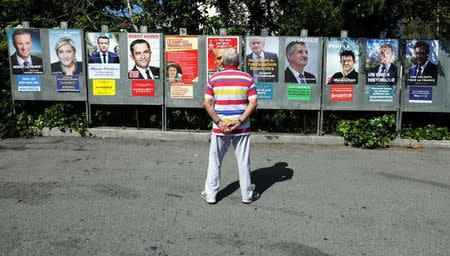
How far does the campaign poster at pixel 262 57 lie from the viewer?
28.6ft

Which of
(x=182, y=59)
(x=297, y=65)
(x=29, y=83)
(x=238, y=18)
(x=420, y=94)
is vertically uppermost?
(x=238, y=18)

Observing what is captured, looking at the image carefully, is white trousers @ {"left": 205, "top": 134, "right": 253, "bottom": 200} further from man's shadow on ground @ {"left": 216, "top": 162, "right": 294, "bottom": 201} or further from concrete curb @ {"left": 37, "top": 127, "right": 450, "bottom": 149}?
concrete curb @ {"left": 37, "top": 127, "right": 450, "bottom": 149}

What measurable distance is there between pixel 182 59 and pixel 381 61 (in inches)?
142

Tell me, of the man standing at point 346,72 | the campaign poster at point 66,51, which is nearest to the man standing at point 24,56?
the campaign poster at point 66,51

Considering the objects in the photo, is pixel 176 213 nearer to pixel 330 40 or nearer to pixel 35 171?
pixel 35 171

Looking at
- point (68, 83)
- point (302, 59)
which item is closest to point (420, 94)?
point (302, 59)

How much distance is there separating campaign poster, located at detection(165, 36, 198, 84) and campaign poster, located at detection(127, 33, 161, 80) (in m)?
0.19

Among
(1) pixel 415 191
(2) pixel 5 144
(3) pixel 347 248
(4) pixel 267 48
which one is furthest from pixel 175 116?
(3) pixel 347 248

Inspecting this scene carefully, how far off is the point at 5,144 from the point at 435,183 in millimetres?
6948

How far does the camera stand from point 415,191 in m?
6.05

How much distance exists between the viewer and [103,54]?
8961 millimetres

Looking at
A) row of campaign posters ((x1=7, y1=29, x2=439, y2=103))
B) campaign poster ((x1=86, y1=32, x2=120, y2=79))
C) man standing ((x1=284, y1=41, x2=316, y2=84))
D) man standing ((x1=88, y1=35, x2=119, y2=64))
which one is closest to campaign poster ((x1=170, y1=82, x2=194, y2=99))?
row of campaign posters ((x1=7, y1=29, x2=439, y2=103))

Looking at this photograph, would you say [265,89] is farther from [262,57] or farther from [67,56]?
[67,56]

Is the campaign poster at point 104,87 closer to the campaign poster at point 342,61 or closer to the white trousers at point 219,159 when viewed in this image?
the campaign poster at point 342,61
